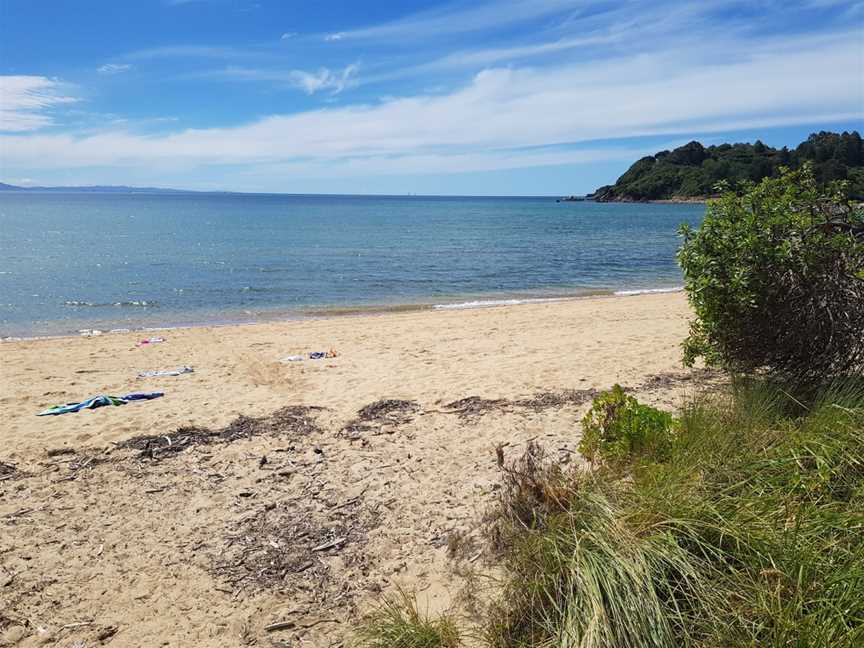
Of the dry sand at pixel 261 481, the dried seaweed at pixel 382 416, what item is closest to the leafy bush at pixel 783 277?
the dry sand at pixel 261 481

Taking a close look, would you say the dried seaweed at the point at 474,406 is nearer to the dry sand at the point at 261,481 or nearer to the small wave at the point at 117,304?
the dry sand at the point at 261,481

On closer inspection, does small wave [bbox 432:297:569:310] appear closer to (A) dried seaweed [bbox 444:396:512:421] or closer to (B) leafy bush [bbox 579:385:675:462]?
(A) dried seaweed [bbox 444:396:512:421]

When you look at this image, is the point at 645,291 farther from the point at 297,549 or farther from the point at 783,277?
the point at 297,549

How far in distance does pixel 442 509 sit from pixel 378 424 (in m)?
2.21

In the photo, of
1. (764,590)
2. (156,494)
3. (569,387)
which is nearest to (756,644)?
(764,590)

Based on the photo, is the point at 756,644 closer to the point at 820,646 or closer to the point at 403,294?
the point at 820,646

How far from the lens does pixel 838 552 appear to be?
2.97 meters

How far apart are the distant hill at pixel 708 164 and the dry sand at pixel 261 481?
9593 centimetres

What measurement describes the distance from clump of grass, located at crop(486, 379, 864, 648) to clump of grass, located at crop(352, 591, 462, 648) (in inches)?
9.4

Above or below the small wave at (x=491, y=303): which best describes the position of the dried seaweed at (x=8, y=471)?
above

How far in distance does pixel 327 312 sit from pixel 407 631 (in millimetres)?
16496

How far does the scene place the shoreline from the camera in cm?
1599

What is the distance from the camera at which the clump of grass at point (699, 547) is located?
8.96ft

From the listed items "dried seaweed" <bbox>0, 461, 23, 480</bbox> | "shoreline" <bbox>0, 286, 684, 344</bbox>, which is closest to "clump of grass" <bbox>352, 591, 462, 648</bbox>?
"dried seaweed" <bbox>0, 461, 23, 480</bbox>
